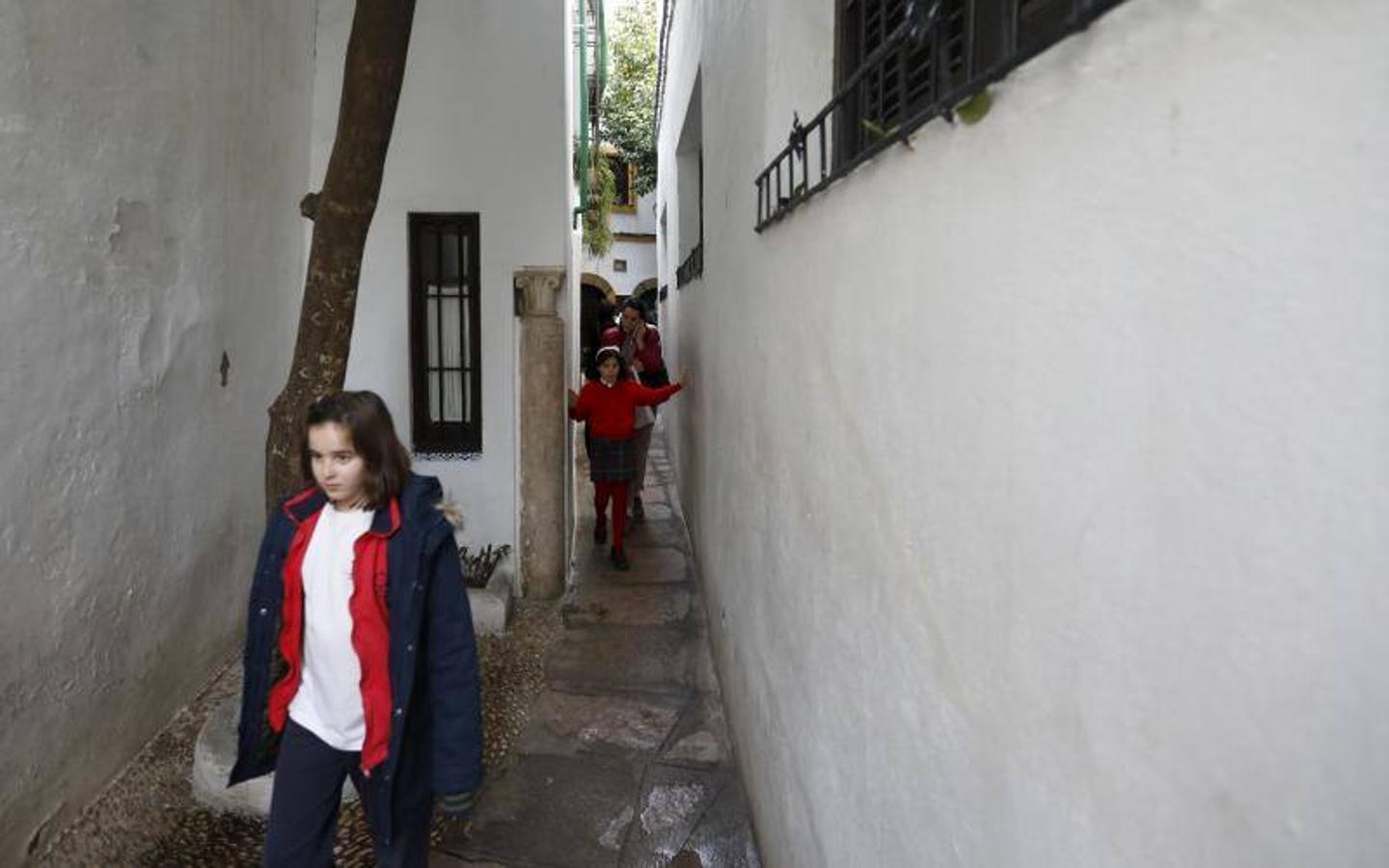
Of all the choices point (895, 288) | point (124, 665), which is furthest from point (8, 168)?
point (895, 288)

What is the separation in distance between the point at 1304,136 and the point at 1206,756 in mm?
471

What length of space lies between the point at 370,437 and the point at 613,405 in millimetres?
4226

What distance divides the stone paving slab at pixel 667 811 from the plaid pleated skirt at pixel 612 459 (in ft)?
9.39

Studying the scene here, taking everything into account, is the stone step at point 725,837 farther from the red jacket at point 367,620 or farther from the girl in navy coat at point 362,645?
the red jacket at point 367,620

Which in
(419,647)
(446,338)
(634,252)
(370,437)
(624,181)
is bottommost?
(419,647)

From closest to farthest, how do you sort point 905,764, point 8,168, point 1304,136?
point 1304,136
point 905,764
point 8,168

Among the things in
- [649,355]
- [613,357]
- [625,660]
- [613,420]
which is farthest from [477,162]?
[625,660]

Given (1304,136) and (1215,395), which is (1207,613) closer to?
(1215,395)

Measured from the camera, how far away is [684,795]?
11.7ft

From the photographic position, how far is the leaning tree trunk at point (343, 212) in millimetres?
3410

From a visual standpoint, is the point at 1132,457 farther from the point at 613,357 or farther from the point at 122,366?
the point at 613,357

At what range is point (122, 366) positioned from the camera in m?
3.32

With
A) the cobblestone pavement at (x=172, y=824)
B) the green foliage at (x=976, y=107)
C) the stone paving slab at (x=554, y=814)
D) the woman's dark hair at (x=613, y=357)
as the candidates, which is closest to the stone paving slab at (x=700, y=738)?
the stone paving slab at (x=554, y=814)

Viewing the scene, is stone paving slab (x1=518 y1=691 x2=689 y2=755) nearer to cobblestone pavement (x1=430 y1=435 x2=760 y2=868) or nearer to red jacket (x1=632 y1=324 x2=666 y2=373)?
cobblestone pavement (x1=430 y1=435 x2=760 y2=868)
